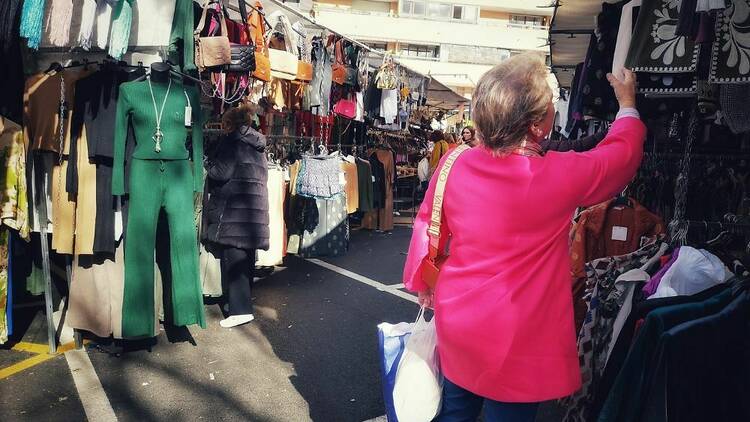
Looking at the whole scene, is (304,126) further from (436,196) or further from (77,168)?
(436,196)

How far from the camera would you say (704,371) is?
1.88 m

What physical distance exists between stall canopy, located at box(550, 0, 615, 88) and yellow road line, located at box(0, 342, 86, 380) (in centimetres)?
426

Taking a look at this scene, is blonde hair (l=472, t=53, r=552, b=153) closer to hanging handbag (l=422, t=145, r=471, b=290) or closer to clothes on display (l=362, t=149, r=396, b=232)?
hanging handbag (l=422, t=145, r=471, b=290)

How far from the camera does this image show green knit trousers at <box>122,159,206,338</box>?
3.91 m

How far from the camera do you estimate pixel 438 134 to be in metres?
12.9

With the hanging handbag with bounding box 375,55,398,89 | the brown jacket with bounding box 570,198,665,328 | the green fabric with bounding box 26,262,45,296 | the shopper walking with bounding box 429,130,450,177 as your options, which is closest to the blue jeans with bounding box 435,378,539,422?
the brown jacket with bounding box 570,198,665,328

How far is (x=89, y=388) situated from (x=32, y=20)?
2311 millimetres

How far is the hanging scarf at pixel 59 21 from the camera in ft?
11.5

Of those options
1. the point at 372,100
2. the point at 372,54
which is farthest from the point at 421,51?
the point at 372,54

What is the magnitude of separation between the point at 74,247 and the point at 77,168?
571mm

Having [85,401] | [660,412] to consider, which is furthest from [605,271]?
[85,401]

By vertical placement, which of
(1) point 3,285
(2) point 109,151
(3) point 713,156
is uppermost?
(3) point 713,156

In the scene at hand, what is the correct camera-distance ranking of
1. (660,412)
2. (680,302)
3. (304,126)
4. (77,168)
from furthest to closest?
(304,126), (77,168), (680,302), (660,412)

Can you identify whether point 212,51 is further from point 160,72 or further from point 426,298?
point 426,298
